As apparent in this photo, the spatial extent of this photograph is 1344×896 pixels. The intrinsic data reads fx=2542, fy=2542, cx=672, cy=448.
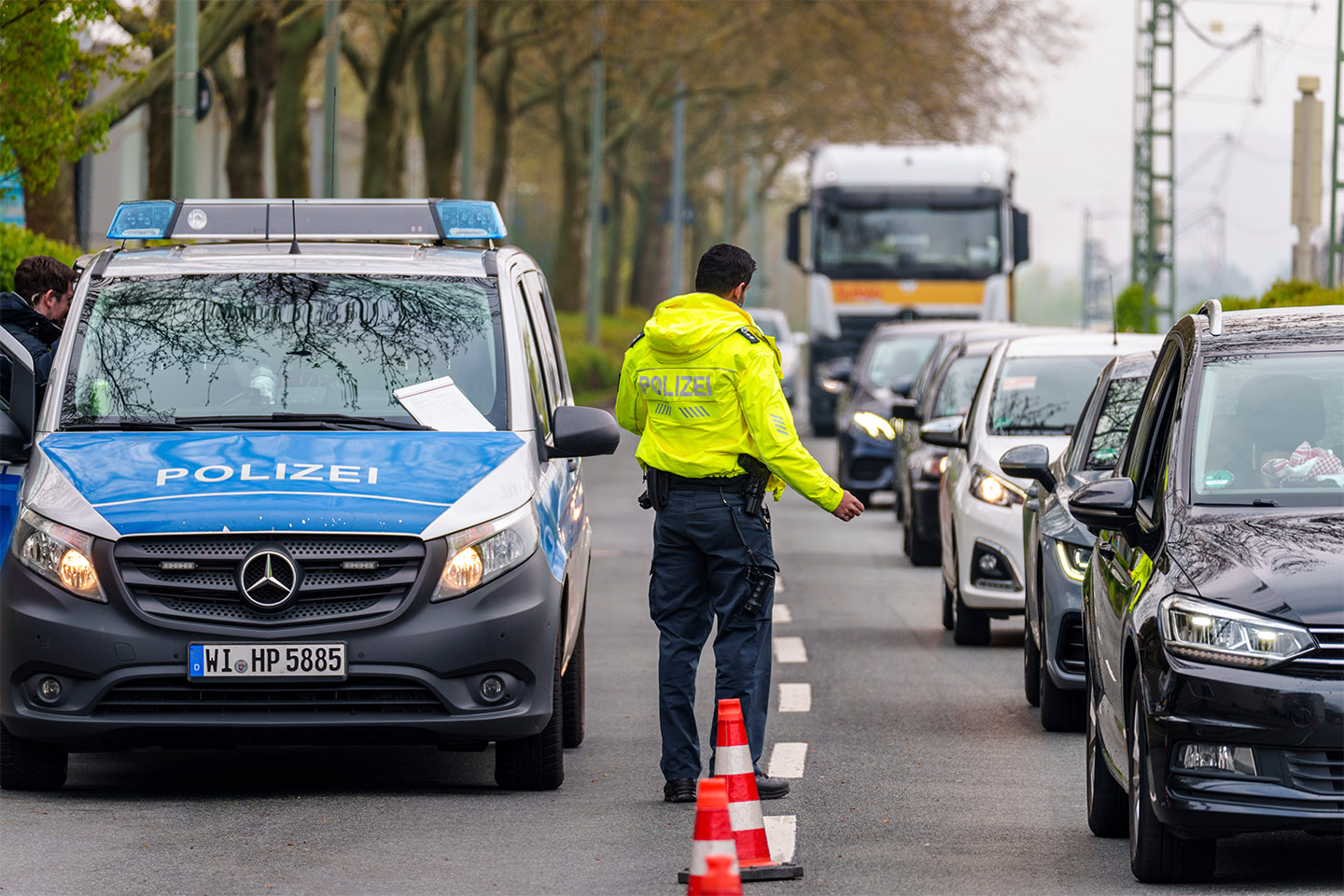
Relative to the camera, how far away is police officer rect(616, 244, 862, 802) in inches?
314

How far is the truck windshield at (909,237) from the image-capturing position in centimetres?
3334

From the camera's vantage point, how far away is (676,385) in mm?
8047

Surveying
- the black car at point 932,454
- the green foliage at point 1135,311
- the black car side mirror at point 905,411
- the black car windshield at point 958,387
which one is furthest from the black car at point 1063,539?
the green foliage at point 1135,311

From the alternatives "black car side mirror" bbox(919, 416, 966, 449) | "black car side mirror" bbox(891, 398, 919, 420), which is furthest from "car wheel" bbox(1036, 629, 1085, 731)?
"black car side mirror" bbox(891, 398, 919, 420)

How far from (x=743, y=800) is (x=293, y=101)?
2363 centimetres

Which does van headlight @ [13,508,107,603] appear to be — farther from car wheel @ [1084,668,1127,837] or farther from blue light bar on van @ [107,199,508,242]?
car wheel @ [1084,668,1127,837]

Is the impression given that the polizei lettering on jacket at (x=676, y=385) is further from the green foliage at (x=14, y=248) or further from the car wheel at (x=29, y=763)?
the green foliage at (x=14, y=248)

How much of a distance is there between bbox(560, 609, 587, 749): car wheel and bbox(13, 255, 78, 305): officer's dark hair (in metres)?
2.77

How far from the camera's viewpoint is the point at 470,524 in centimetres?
804

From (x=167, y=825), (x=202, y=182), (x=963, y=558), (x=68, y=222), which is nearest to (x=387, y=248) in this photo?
(x=167, y=825)

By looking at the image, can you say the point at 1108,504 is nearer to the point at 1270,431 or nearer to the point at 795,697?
the point at 1270,431

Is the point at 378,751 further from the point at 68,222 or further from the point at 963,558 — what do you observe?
the point at 68,222

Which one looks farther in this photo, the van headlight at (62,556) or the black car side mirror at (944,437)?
the black car side mirror at (944,437)

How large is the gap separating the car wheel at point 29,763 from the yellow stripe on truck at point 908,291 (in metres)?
26.0
